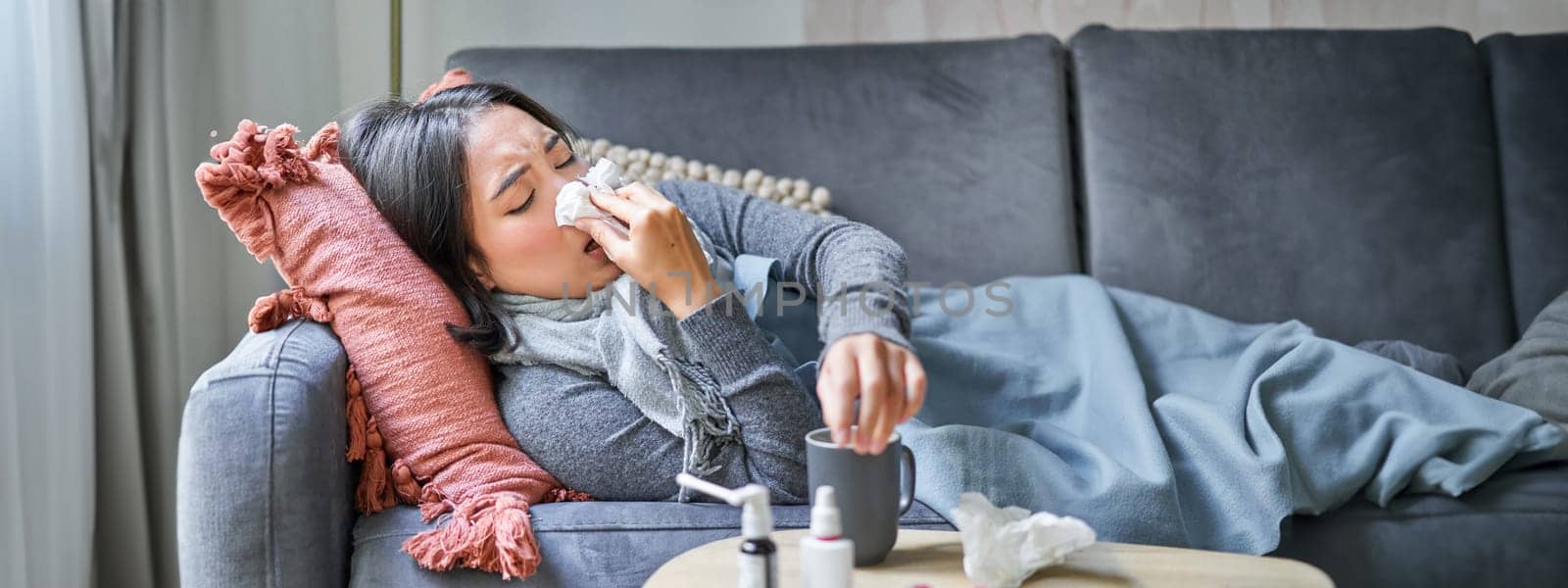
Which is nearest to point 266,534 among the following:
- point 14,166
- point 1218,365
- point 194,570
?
point 194,570

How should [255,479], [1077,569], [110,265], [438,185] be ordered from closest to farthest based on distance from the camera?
[1077,569] < [255,479] < [438,185] < [110,265]

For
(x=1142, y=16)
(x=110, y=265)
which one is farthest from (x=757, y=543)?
(x=1142, y=16)

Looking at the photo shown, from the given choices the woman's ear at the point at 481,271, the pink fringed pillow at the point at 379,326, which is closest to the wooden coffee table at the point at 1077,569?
the pink fringed pillow at the point at 379,326

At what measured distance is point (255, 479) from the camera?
40.0 inches

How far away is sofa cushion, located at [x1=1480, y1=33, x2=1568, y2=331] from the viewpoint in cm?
172

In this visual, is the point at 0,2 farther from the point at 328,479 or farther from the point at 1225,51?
the point at 1225,51

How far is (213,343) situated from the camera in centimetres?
186

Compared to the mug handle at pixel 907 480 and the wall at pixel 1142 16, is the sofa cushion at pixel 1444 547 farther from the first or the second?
the wall at pixel 1142 16

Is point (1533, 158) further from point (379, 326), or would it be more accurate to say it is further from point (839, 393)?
point (379, 326)

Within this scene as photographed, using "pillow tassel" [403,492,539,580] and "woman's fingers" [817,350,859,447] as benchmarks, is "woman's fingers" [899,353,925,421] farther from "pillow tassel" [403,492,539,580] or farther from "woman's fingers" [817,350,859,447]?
"pillow tassel" [403,492,539,580]

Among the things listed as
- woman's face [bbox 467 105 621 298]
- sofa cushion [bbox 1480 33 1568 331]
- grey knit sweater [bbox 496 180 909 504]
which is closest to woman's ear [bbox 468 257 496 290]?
woman's face [bbox 467 105 621 298]

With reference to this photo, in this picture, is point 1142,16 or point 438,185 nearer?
point 438,185

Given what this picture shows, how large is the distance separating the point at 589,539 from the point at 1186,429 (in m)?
0.65

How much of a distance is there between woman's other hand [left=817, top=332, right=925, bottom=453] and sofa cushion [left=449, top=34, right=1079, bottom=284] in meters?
0.86
